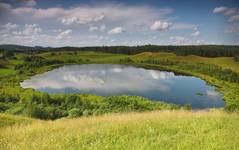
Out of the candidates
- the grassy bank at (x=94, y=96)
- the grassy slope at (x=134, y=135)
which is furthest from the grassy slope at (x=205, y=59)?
the grassy slope at (x=134, y=135)

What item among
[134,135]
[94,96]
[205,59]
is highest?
[205,59]

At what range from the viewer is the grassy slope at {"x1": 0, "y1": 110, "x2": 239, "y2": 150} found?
421 centimetres

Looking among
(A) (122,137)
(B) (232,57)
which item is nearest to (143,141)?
(A) (122,137)

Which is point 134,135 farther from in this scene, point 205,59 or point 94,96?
point 205,59

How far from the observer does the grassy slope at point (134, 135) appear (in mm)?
4215

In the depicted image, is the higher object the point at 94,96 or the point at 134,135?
the point at 134,135

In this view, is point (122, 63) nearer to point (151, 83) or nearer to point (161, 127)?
point (151, 83)

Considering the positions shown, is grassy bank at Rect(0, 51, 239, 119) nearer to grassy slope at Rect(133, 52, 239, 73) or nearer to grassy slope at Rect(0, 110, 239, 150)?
grassy slope at Rect(133, 52, 239, 73)

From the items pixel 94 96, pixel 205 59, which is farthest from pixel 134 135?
pixel 205 59

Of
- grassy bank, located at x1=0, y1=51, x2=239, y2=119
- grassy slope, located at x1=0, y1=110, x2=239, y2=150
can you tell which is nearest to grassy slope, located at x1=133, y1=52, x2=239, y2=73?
grassy bank, located at x1=0, y1=51, x2=239, y2=119

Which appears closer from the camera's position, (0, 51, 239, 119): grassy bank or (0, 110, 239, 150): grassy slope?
(0, 110, 239, 150): grassy slope

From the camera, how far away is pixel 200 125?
5.51 m

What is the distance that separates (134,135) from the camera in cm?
478

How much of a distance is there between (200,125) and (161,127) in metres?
0.81
